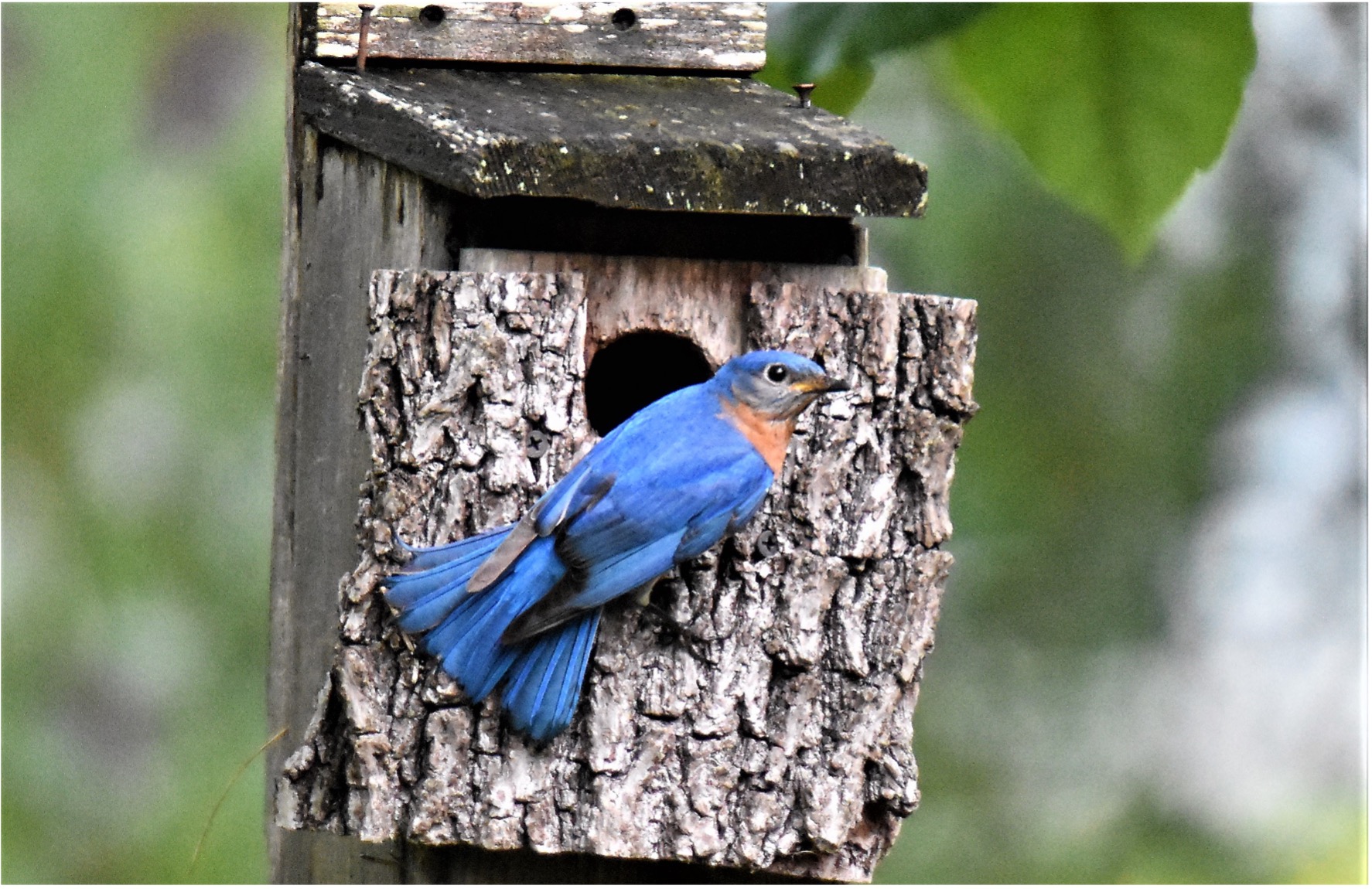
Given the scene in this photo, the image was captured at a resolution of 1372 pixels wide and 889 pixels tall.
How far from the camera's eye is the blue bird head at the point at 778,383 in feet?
9.18

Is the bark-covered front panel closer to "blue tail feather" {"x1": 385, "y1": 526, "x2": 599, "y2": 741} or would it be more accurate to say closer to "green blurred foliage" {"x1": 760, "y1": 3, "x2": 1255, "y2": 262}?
"blue tail feather" {"x1": 385, "y1": 526, "x2": 599, "y2": 741}

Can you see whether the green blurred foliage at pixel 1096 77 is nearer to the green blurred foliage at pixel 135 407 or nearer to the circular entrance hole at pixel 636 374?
the circular entrance hole at pixel 636 374

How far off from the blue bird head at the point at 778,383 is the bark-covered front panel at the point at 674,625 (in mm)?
157

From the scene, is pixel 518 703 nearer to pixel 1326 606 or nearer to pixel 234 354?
pixel 234 354

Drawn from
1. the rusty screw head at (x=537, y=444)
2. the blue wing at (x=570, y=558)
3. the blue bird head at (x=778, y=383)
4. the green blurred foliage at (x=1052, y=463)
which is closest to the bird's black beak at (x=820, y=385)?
the blue bird head at (x=778, y=383)

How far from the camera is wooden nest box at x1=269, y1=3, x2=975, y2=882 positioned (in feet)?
9.16

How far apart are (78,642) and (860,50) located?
3.77m

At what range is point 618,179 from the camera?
277cm

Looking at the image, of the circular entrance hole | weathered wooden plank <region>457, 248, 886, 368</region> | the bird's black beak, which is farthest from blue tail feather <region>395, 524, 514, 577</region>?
the circular entrance hole

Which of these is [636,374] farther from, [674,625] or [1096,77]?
[1096,77]

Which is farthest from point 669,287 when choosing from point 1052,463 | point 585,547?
point 1052,463

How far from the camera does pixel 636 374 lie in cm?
359

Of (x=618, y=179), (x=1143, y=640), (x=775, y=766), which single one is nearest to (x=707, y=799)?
(x=775, y=766)

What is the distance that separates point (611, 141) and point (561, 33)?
0.53 meters
